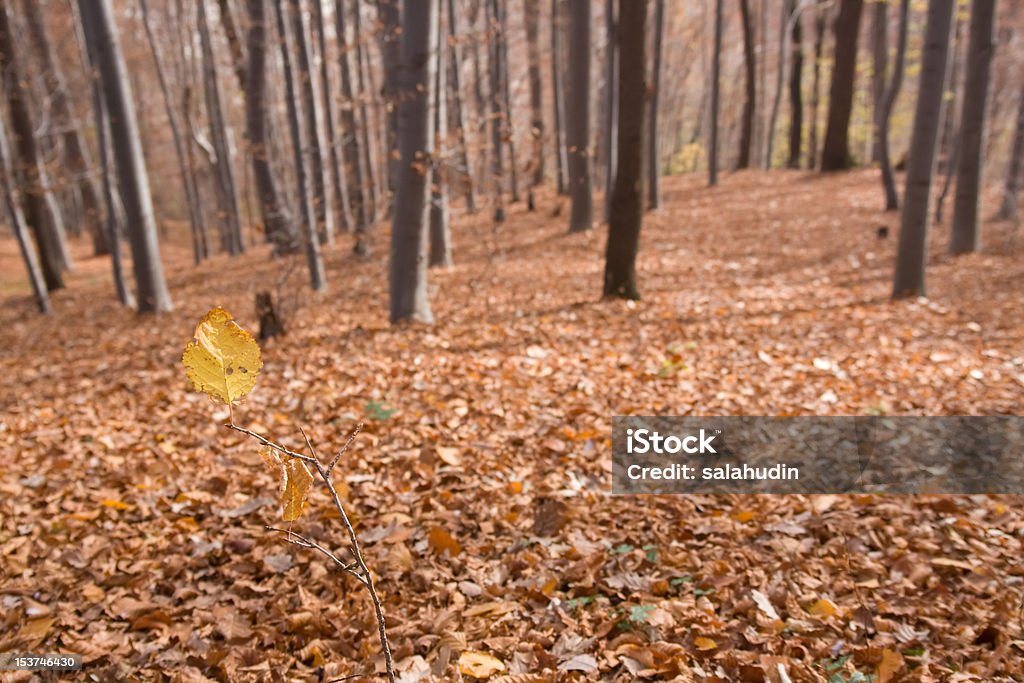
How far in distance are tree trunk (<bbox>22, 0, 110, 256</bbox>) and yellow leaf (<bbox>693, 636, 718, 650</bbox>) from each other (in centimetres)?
1144

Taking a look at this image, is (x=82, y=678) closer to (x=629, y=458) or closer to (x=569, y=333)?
(x=629, y=458)

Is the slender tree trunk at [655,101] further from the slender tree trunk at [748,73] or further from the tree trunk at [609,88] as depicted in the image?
the slender tree trunk at [748,73]

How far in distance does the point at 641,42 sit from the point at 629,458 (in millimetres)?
4391

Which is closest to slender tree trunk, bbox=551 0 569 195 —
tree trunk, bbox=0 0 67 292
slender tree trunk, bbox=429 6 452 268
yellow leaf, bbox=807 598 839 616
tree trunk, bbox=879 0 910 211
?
slender tree trunk, bbox=429 6 452 268

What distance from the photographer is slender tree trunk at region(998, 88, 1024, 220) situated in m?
10.8

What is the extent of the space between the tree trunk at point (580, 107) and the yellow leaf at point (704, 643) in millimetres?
8498

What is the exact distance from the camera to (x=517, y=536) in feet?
9.36

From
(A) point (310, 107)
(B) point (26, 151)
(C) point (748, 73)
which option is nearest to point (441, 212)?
(A) point (310, 107)

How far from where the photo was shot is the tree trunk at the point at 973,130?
26.4ft

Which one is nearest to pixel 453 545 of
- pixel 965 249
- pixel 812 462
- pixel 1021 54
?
pixel 812 462

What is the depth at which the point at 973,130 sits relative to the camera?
859cm

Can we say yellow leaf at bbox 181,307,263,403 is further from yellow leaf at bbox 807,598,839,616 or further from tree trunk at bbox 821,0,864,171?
tree trunk at bbox 821,0,864,171

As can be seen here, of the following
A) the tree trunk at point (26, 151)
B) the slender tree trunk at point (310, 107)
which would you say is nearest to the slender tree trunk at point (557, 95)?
the slender tree trunk at point (310, 107)

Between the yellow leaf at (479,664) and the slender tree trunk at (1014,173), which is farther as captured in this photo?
the slender tree trunk at (1014,173)
